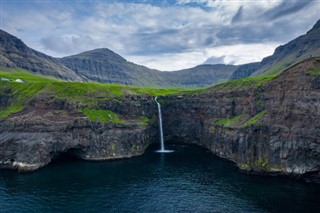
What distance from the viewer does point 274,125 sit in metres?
77.1

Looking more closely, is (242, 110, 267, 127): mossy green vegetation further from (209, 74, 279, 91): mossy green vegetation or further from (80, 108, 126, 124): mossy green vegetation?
(80, 108, 126, 124): mossy green vegetation

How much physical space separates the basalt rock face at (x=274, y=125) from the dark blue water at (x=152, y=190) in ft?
16.0

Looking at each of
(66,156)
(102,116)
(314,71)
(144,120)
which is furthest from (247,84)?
(66,156)

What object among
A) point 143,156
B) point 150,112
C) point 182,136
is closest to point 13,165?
point 143,156

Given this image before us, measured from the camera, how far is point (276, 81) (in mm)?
83375

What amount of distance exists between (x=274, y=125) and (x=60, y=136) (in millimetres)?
70163

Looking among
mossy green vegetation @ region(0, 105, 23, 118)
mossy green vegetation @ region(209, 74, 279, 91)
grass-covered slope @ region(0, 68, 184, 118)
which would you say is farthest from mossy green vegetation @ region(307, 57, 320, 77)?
mossy green vegetation @ region(0, 105, 23, 118)

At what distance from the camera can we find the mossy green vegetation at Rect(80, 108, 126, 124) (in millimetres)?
100625

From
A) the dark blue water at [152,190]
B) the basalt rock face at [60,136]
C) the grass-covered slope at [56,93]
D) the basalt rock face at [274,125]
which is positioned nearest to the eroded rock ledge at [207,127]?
the basalt rock face at [274,125]

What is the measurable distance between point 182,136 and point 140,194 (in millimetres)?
61231

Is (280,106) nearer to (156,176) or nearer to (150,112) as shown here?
(156,176)

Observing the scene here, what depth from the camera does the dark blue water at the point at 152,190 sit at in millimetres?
56438

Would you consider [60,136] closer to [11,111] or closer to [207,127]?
[11,111]

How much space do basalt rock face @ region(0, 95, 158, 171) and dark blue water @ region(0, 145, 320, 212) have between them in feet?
19.3
